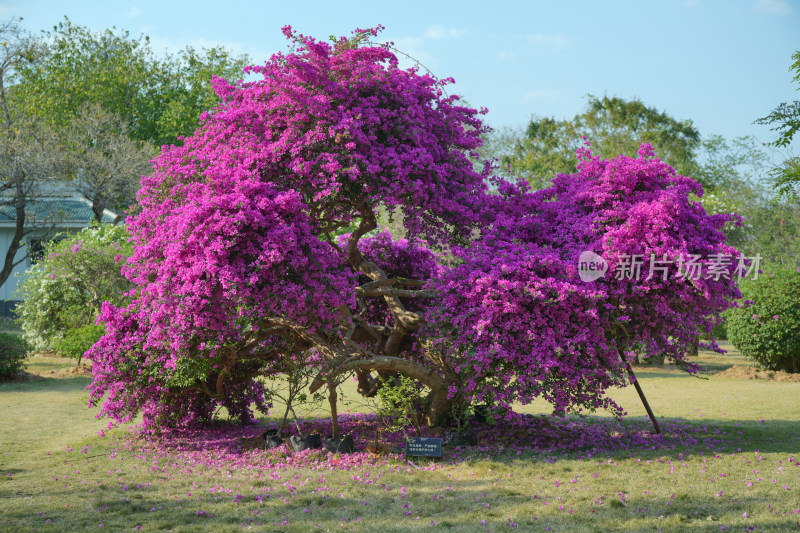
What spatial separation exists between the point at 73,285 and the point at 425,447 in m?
14.5

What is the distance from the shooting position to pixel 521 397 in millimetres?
8336

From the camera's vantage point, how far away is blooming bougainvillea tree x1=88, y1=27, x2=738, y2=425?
8148mm

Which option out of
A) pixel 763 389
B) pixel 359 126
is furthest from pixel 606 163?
pixel 763 389

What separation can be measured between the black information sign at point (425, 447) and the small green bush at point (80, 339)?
10.8m

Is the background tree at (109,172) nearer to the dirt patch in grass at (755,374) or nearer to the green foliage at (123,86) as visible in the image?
the green foliage at (123,86)

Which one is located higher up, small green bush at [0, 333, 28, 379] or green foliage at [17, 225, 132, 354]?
green foliage at [17, 225, 132, 354]

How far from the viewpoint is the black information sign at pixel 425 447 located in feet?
28.0

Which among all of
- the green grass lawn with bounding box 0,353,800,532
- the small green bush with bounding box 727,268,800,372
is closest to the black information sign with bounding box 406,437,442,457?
the green grass lawn with bounding box 0,353,800,532

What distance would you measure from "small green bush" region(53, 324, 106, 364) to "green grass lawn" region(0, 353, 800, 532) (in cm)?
652

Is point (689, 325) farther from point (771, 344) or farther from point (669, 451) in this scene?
point (771, 344)

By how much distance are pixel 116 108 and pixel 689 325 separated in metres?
35.7

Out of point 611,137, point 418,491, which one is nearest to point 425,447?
point 418,491

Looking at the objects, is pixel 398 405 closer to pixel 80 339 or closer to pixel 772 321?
pixel 80 339

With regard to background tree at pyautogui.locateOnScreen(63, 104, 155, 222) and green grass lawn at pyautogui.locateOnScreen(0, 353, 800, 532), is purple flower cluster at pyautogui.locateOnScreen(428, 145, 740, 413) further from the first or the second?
background tree at pyautogui.locateOnScreen(63, 104, 155, 222)
